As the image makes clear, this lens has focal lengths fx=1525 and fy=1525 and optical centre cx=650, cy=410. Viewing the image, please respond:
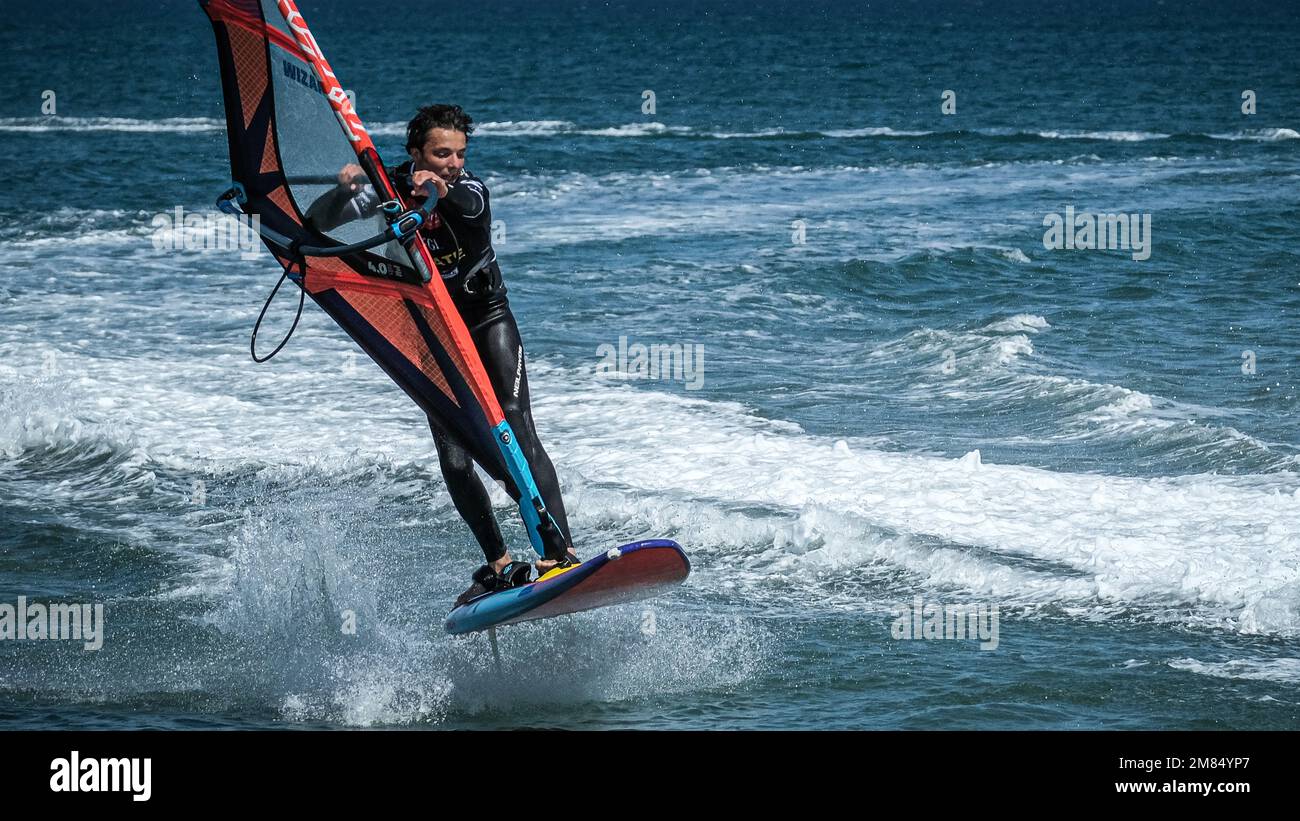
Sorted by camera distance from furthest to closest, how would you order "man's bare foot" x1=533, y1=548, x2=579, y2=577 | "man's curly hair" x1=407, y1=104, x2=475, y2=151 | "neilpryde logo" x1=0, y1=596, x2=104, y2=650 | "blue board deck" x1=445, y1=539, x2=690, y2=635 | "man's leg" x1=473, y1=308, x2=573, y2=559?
"neilpryde logo" x1=0, y1=596, x2=104, y2=650, "man's leg" x1=473, y1=308, x2=573, y2=559, "man's bare foot" x1=533, y1=548, x2=579, y2=577, "man's curly hair" x1=407, y1=104, x2=475, y2=151, "blue board deck" x1=445, y1=539, x2=690, y2=635

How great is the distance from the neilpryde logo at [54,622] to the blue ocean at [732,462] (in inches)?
2.4

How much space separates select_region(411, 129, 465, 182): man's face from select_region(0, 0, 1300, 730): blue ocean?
6.98 feet

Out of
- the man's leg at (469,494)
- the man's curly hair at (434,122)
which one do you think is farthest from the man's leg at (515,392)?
the man's curly hair at (434,122)

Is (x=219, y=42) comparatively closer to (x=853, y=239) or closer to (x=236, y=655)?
(x=236, y=655)

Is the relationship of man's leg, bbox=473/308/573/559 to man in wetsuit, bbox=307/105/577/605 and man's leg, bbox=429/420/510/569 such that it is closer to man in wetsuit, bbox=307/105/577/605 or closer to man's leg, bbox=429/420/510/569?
man in wetsuit, bbox=307/105/577/605

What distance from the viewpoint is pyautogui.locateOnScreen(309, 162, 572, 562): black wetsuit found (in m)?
6.17

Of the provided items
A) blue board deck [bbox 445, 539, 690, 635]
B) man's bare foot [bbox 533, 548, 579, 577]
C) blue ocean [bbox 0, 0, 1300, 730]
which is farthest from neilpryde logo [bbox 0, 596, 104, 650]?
man's bare foot [bbox 533, 548, 579, 577]

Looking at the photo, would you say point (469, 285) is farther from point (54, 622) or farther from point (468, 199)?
point (54, 622)

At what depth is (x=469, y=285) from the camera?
6312mm

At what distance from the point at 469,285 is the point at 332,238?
2.00 feet

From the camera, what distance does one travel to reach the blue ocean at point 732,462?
6.50 m

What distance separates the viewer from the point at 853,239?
1855cm

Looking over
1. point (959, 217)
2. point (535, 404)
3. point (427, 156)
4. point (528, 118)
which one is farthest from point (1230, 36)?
point (427, 156)

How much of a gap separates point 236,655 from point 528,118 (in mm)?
33423
